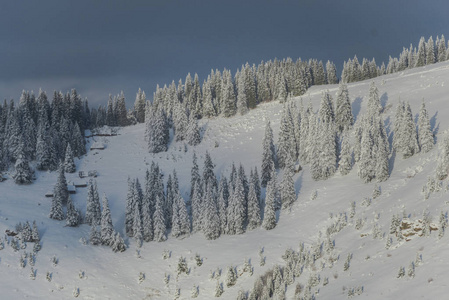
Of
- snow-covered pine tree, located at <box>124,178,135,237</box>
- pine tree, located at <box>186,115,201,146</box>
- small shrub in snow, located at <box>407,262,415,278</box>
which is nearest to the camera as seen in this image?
small shrub in snow, located at <box>407,262,415,278</box>

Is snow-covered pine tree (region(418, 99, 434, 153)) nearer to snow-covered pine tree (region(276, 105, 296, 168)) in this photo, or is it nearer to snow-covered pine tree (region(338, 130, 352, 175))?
snow-covered pine tree (region(338, 130, 352, 175))

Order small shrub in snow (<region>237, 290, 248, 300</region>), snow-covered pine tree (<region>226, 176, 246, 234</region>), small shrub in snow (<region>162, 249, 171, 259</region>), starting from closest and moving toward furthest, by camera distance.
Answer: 1. small shrub in snow (<region>237, 290, 248, 300</region>)
2. small shrub in snow (<region>162, 249, 171, 259</region>)
3. snow-covered pine tree (<region>226, 176, 246, 234</region>)

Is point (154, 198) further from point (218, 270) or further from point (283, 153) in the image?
point (283, 153)

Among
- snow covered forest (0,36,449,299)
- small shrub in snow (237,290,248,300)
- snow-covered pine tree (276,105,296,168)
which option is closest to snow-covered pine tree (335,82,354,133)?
snow covered forest (0,36,449,299)

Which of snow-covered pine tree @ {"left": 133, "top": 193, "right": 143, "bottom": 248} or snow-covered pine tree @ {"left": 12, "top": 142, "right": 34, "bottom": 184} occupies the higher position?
snow-covered pine tree @ {"left": 12, "top": 142, "right": 34, "bottom": 184}

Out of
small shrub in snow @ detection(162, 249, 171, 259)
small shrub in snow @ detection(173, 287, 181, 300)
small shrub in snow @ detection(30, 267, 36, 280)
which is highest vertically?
small shrub in snow @ detection(30, 267, 36, 280)

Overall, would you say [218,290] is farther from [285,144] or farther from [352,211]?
[285,144]

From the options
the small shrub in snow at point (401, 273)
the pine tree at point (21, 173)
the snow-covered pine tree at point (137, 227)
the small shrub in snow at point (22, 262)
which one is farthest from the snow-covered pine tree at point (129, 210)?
the small shrub in snow at point (401, 273)
